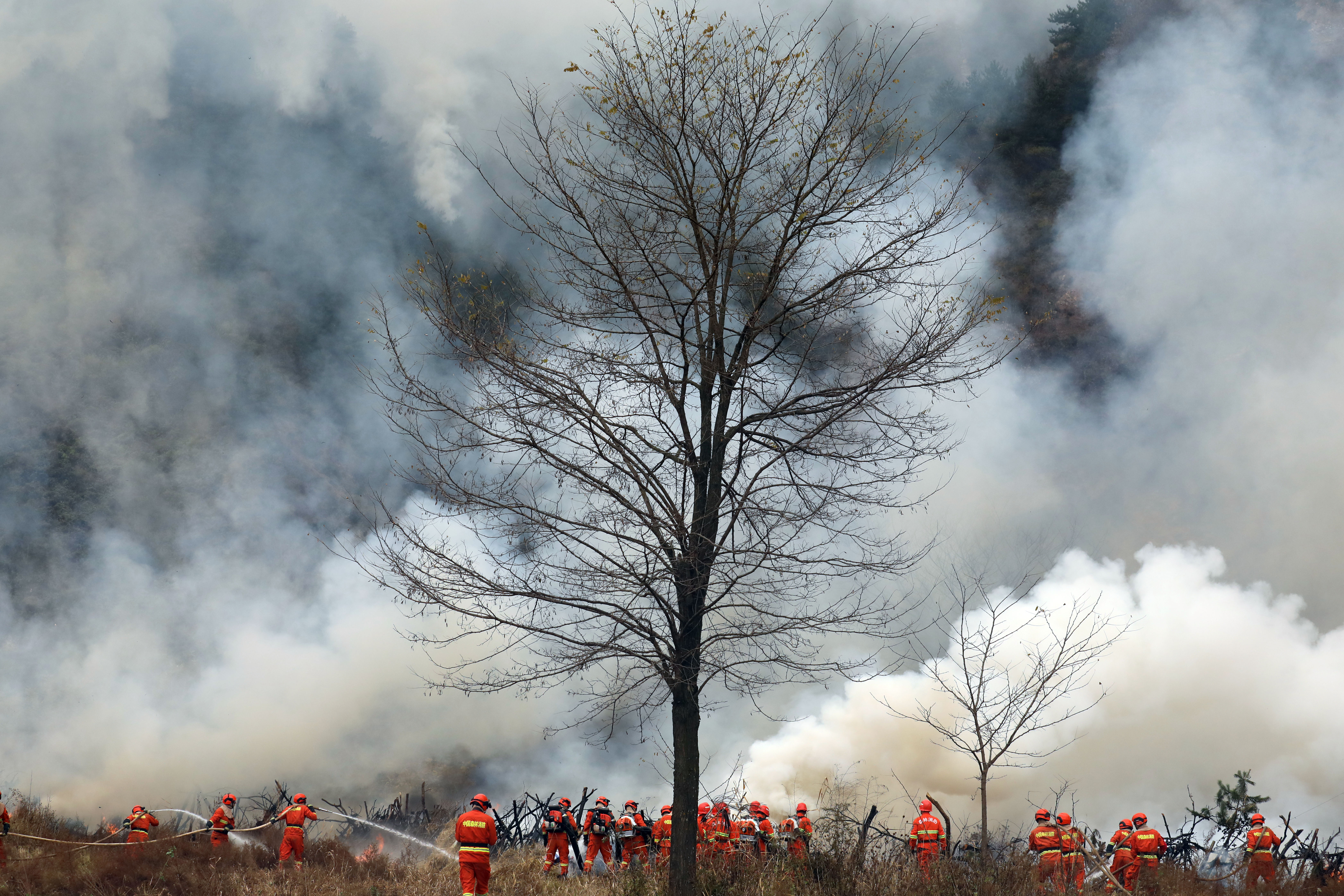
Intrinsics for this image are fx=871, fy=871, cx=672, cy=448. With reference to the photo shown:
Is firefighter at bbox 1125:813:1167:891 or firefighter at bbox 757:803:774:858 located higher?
firefighter at bbox 757:803:774:858

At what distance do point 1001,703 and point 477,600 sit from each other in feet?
27.9

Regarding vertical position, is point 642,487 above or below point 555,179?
below

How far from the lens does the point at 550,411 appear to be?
8.82 m

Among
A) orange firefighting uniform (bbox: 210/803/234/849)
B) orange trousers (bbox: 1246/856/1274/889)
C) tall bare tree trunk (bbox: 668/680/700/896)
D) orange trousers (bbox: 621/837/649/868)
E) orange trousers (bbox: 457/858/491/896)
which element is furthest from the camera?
orange trousers (bbox: 621/837/649/868)

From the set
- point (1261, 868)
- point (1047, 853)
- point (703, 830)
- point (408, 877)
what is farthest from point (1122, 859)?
point (408, 877)

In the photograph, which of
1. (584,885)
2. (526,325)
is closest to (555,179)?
(526,325)

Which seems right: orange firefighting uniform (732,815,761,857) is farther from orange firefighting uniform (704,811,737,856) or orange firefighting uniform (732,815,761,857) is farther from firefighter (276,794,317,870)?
firefighter (276,794,317,870)

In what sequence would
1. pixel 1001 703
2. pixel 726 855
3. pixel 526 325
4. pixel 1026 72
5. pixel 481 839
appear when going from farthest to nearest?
pixel 1026 72 < pixel 1001 703 < pixel 481 839 < pixel 726 855 < pixel 526 325

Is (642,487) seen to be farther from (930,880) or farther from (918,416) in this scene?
(930,880)

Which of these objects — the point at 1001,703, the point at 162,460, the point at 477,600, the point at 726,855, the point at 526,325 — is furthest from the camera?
the point at 162,460

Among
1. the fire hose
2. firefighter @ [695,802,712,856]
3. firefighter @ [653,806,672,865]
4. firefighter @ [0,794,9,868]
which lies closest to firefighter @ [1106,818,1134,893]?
firefighter @ [695,802,712,856]

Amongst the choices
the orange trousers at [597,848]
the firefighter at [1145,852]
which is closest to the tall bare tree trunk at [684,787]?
the orange trousers at [597,848]

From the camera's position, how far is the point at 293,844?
46.5 ft

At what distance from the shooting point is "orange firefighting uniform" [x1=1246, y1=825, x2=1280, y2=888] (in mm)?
13336
